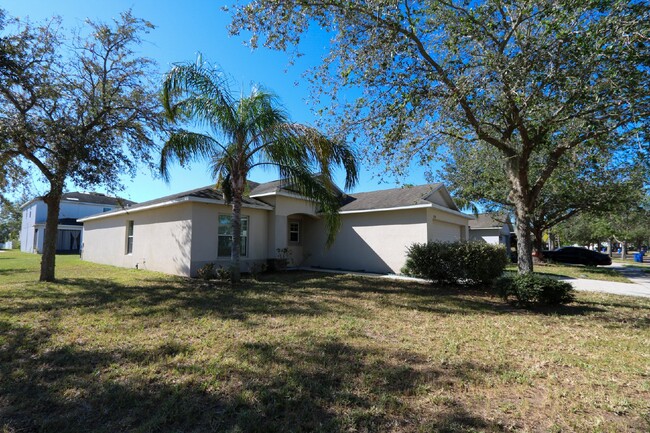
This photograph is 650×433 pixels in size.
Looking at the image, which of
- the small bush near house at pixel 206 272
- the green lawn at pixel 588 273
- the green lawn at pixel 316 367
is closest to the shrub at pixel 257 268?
the small bush near house at pixel 206 272

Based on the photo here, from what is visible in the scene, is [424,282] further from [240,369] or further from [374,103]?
[240,369]

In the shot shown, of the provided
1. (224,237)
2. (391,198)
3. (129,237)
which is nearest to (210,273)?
(224,237)

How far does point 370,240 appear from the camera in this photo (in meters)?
16.6

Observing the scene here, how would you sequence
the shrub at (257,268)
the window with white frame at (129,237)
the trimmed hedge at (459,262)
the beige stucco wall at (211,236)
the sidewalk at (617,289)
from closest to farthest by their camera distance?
the sidewalk at (617,289), the trimmed hedge at (459,262), the beige stucco wall at (211,236), the shrub at (257,268), the window with white frame at (129,237)

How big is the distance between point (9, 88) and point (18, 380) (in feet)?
32.9

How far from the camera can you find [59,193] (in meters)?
10.6

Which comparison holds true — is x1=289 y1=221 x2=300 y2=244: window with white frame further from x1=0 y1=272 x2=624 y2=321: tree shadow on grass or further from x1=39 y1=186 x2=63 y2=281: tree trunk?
x1=39 y1=186 x2=63 y2=281: tree trunk

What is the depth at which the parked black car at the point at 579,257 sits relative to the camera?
84.1 ft

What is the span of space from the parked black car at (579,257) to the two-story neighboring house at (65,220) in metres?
39.0

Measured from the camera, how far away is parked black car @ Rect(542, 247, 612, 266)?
2562cm

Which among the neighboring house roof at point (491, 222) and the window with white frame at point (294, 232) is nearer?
the window with white frame at point (294, 232)

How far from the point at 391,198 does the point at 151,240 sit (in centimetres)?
1131

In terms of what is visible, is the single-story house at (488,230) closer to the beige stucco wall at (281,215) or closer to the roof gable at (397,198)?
the roof gable at (397,198)

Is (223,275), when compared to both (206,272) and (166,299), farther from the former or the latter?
(166,299)
